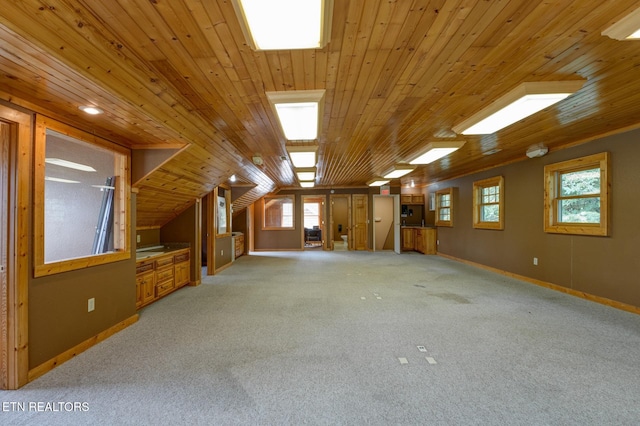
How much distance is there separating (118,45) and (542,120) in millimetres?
4165

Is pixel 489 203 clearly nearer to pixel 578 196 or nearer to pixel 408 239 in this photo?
pixel 578 196

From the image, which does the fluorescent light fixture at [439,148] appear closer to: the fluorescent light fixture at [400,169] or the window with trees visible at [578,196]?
the fluorescent light fixture at [400,169]

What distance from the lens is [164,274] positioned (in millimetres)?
4172

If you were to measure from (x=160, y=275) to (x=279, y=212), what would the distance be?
5.95 m

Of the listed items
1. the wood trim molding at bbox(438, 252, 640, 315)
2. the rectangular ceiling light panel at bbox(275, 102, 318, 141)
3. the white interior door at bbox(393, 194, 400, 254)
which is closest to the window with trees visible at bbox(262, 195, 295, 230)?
the white interior door at bbox(393, 194, 400, 254)

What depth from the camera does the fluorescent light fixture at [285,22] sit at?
126 centimetres

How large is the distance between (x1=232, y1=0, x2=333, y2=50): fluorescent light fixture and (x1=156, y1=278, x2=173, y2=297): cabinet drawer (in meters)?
3.84

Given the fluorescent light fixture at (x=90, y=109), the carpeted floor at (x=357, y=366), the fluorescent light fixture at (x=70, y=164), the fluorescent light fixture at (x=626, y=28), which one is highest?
the fluorescent light fixture at (x=626, y=28)

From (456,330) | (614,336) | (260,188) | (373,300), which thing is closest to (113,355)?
(373,300)

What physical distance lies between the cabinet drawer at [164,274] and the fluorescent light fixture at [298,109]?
2.92 m

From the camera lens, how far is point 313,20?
1351 mm

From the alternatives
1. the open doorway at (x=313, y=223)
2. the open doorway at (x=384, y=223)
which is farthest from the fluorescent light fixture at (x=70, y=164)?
the open doorway at (x=384, y=223)

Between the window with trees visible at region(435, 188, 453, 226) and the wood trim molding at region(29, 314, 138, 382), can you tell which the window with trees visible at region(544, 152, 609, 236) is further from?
the wood trim molding at region(29, 314, 138, 382)

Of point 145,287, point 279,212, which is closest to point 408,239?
point 279,212
